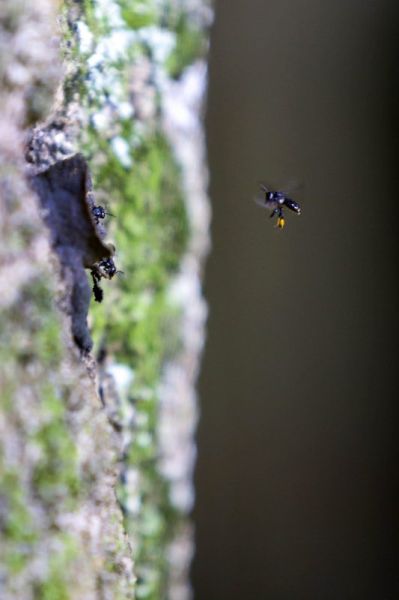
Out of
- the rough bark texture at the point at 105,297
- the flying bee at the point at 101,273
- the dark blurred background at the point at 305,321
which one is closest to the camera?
the rough bark texture at the point at 105,297

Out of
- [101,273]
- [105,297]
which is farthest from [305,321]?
[101,273]

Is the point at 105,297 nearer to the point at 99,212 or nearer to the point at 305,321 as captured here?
the point at 99,212

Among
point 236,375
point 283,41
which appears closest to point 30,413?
point 236,375

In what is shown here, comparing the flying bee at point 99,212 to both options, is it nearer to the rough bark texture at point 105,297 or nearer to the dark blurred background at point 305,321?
the rough bark texture at point 105,297

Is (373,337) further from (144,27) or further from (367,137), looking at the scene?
(144,27)

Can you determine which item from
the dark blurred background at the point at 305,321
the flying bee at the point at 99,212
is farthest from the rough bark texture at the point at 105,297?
the dark blurred background at the point at 305,321

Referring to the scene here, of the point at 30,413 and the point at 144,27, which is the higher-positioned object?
the point at 144,27
